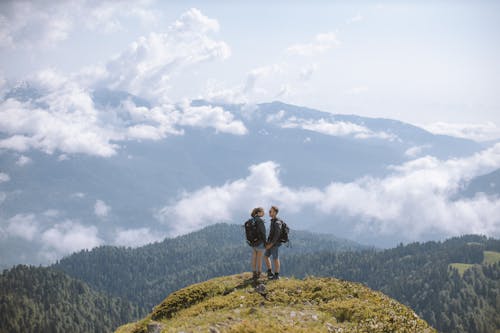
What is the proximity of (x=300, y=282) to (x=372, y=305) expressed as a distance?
558cm

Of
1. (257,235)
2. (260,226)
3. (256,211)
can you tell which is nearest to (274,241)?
(257,235)

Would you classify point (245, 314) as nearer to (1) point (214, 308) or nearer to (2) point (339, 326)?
(1) point (214, 308)

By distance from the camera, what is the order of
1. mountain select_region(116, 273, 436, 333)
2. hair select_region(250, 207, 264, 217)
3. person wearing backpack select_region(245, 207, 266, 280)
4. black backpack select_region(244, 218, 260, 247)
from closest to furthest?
1. mountain select_region(116, 273, 436, 333)
2. hair select_region(250, 207, 264, 217)
3. person wearing backpack select_region(245, 207, 266, 280)
4. black backpack select_region(244, 218, 260, 247)

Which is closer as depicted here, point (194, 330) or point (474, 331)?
point (194, 330)

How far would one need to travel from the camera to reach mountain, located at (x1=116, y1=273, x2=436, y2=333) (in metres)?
16.7

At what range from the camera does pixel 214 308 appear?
820 inches

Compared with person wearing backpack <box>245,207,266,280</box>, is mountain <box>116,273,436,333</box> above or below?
below

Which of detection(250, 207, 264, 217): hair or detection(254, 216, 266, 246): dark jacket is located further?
detection(254, 216, 266, 246): dark jacket

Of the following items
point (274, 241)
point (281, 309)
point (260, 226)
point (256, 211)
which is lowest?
point (281, 309)

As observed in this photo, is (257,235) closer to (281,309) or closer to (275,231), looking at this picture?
(275,231)

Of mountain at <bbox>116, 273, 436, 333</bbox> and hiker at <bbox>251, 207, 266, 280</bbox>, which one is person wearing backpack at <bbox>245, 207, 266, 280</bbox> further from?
mountain at <bbox>116, 273, 436, 333</bbox>

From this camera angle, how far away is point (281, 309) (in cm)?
1959

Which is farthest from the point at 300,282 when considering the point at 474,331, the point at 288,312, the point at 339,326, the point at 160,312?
the point at 474,331

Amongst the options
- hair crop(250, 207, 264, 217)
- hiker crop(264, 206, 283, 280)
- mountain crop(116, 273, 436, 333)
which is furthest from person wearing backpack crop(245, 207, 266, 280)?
mountain crop(116, 273, 436, 333)
